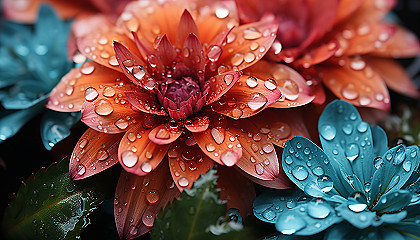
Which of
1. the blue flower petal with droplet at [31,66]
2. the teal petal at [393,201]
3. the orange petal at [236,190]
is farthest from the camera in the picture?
the blue flower petal with droplet at [31,66]

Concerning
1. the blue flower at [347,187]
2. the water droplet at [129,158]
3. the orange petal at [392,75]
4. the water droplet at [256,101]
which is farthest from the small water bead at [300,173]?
the orange petal at [392,75]

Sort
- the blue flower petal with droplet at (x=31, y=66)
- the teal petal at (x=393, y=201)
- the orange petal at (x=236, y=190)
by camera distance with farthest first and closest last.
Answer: the blue flower petal with droplet at (x=31, y=66) → the orange petal at (x=236, y=190) → the teal petal at (x=393, y=201)

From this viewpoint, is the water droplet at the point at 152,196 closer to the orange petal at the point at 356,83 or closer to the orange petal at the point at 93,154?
the orange petal at the point at 93,154

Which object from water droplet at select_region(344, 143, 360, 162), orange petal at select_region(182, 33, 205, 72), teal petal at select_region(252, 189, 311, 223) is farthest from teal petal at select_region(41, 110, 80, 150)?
water droplet at select_region(344, 143, 360, 162)

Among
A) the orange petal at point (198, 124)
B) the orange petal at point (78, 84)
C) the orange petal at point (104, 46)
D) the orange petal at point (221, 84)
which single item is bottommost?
the orange petal at point (198, 124)

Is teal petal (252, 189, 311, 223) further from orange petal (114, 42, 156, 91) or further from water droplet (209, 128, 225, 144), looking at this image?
orange petal (114, 42, 156, 91)

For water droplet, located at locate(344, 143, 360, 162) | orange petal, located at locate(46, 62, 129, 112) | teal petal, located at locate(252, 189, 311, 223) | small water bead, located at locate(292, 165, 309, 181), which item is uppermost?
orange petal, located at locate(46, 62, 129, 112)

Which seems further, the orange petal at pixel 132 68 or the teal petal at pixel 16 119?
the teal petal at pixel 16 119
